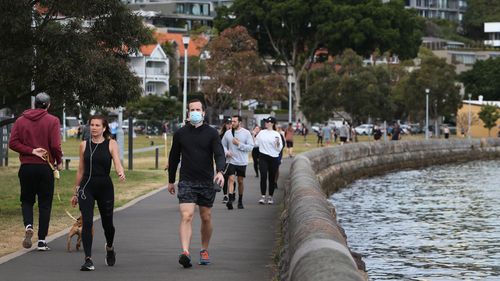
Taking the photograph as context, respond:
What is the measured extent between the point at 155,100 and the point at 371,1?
19728 millimetres

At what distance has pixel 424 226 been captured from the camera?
25.5 m

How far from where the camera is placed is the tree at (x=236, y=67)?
9719 centimetres

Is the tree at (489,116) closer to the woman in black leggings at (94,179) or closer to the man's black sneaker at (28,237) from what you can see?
the man's black sneaker at (28,237)

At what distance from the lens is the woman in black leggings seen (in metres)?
14.2

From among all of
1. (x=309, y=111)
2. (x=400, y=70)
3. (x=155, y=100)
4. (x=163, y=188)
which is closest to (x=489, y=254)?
(x=163, y=188)

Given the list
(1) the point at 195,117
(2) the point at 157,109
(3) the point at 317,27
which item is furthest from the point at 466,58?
(1) the point at 195,117

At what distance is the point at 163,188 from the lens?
99.8 feet

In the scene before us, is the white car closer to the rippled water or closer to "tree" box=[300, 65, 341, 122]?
"tree" box=[300, 65, 341, 122]

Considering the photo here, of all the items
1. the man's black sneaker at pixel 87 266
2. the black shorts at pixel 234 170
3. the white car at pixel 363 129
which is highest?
the black shorts at pixel 234 170

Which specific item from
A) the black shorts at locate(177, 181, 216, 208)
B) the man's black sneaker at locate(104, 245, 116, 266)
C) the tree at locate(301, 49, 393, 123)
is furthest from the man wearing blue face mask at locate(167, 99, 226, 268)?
the tree at locate(301, 49, 393, 123)

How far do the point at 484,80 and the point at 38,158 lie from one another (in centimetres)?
13042

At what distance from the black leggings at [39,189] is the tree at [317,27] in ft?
283

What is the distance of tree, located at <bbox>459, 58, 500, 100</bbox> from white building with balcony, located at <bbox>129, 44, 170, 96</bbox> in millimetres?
35655

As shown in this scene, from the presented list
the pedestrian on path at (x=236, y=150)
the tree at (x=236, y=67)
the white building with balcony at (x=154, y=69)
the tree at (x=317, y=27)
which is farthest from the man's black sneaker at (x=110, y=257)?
the white building with balcony at (x=154, y=69)
